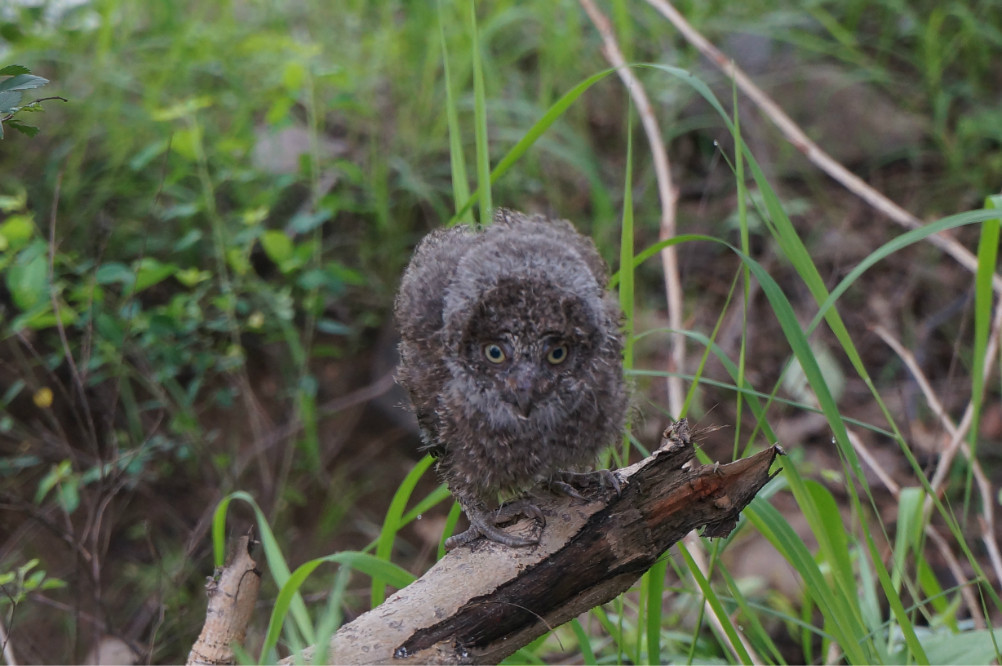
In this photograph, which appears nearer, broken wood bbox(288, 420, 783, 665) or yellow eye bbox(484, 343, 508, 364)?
broken wood bbox(288, 420, 783, 665)

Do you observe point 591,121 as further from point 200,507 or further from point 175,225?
point 200,507

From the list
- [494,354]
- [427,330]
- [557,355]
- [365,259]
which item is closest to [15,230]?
[365,259]

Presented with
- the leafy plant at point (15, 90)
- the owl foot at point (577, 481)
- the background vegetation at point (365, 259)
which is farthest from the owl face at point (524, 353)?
the background vegetation at point (365, 259)

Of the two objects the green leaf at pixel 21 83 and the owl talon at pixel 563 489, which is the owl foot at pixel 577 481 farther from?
the green leaf at pixel 21 83

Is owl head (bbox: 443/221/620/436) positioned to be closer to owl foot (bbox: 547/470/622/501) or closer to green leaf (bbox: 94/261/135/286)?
owl foot (bbox: 547/470/622/501)

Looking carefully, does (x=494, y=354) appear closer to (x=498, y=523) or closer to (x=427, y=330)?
(x=427, y=330)

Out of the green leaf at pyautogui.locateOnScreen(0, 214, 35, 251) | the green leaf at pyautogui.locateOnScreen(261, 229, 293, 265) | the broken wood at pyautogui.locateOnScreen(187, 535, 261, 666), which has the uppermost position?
the green leaf at pyautogui.locateOnScreen(0, 214, 35, 251)

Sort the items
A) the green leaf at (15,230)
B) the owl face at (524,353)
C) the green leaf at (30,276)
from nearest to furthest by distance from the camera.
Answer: the owl face at (524,353)
the green leaf at (30,276)
the green leaf at (15,230)

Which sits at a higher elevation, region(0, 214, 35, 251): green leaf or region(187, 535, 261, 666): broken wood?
region(0, 214, 35, 251): green leaf

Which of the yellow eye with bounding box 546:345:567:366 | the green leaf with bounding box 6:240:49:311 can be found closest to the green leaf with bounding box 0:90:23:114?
the yellow eye with bounding box 546:345:567:366
